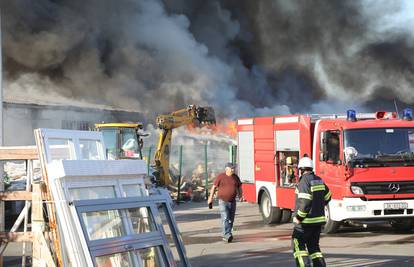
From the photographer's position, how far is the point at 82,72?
26000 mm

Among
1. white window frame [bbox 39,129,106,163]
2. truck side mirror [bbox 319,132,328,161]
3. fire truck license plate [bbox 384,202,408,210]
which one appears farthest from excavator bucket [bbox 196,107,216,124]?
white window frame [bbox 39,129,106,163]

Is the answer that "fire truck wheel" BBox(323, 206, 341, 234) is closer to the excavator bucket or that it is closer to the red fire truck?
the red fire truck

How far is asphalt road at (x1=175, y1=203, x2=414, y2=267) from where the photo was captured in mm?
9641

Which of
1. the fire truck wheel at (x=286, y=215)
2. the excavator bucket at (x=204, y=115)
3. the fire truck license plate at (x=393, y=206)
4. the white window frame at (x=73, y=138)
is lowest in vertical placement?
the fire truck wheel at (x=286, y=215)

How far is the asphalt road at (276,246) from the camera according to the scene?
9641 mm

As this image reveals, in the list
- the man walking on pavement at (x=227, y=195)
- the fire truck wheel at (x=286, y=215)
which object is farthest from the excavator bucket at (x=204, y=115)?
the man walking on pavement at (x=227, y=195)

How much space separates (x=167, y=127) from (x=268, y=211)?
7.74 meters

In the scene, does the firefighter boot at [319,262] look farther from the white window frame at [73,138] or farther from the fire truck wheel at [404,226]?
the fire truck wheel at [404,226]

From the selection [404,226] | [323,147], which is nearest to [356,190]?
[323,147]

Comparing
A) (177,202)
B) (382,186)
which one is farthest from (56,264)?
(177,202)

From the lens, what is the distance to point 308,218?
318 inches

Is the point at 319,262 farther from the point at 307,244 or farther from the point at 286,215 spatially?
the point at 286,215

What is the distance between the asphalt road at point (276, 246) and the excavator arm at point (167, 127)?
6257 millimetres

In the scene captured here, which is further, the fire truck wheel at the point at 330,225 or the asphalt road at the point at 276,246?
the fire truck wheel at the point at 330,225
